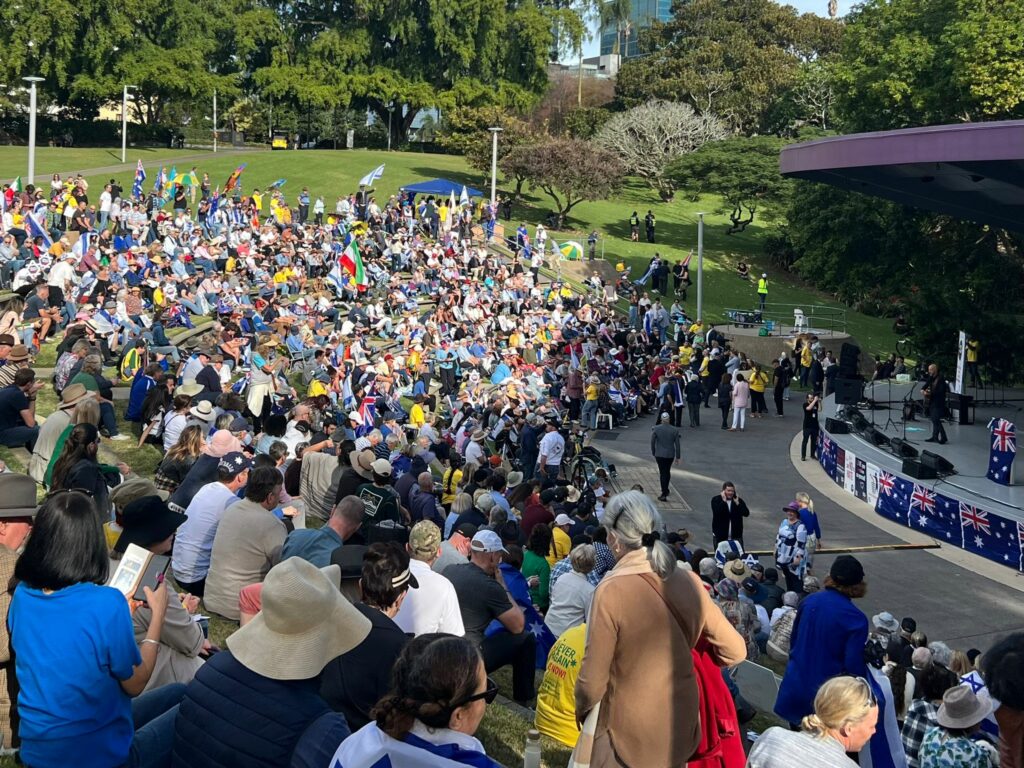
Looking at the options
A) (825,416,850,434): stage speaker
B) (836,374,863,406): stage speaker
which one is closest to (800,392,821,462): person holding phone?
(825,416,850,434): stage speaker

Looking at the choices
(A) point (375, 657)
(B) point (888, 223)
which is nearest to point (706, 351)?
(B) point (888, 223)

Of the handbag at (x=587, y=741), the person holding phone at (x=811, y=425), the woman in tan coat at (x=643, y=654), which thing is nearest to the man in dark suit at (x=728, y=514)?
the person holding phone at (x=811, y=425)

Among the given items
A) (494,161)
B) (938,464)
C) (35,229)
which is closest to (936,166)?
(938,464)

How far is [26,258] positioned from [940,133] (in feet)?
59.3

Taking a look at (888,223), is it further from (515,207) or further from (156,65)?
(156,65)

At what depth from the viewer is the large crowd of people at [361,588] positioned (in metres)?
3.92

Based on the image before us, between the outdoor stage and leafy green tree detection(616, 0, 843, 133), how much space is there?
47781 mm

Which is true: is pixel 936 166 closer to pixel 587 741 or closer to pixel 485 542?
pixel 485 542

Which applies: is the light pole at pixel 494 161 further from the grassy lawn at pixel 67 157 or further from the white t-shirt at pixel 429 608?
the white t-shirt at pixel 429 608

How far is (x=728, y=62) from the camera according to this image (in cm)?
7462

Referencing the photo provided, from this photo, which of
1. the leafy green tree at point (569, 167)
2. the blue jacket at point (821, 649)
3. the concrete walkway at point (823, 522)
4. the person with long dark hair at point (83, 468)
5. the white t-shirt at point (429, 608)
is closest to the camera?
the blue jacket at point (821, 649)

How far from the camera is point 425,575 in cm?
623

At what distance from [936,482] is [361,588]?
50.1 ft

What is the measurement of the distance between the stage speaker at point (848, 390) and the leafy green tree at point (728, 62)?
156 ft
